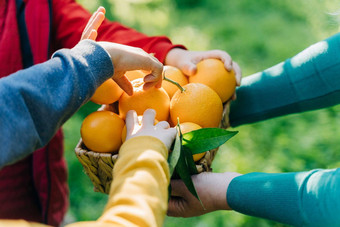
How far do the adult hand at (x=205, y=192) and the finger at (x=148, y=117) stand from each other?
6.4 inches

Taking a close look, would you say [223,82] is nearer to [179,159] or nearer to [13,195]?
[179,159]

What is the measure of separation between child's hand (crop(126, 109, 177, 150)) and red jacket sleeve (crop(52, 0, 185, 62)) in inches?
13.3

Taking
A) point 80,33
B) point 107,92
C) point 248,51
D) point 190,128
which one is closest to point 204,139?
point 190,128

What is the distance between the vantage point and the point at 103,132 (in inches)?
35.1

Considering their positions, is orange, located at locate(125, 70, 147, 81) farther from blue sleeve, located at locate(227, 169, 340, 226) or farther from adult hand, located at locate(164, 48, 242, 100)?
blue sleeve, located at locate(227, 169, 340, 226)

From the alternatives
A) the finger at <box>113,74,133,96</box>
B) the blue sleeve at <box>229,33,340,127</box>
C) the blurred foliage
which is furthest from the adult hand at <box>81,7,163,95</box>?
the blurred foliage

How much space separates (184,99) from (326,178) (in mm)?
365

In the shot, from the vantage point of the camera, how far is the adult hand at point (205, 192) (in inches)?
35.2

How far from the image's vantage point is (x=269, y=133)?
6.79 feet

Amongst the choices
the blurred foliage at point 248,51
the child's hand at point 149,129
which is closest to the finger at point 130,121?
the child's hand at point 149,129

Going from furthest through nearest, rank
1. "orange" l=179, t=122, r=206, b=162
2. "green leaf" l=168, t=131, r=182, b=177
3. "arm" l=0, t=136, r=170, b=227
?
"orange" l=179, t=122, r=206, b=162, "green leaf" l=168, t=131, r=182, b=177, "arm" l=0, t=136, r=170, b=227

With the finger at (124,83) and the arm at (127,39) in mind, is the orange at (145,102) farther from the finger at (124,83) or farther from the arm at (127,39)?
the arm at (127,39)

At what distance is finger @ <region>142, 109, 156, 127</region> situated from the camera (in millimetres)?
840

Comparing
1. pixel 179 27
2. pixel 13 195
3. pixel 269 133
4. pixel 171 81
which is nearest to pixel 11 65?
pixel 13 195
